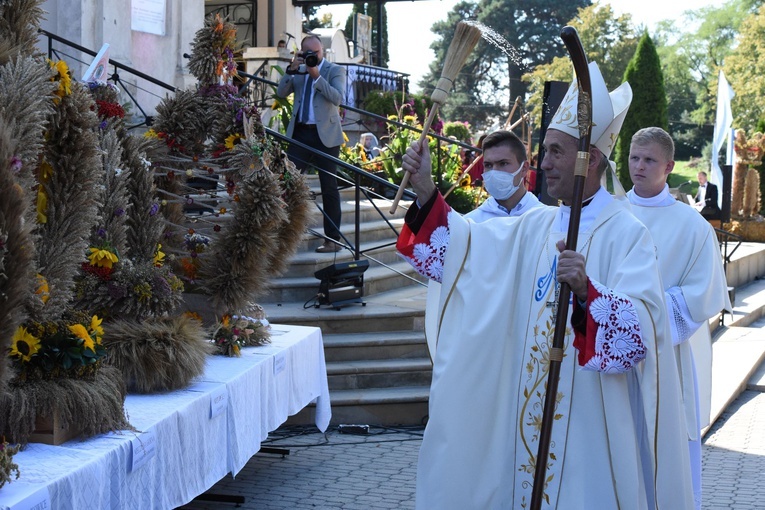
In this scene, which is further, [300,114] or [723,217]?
[723,217]

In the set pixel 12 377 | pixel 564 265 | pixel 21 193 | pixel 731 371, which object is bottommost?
pixel 731 371

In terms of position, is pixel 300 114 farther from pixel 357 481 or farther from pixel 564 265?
pixel 564 265

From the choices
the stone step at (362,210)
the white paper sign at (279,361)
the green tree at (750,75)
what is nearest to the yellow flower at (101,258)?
the white paper sign at (279,361)

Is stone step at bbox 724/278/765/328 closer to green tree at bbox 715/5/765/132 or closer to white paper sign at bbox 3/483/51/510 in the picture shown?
white paper sign at bbox 3/483/51/510

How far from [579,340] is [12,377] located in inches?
75.4

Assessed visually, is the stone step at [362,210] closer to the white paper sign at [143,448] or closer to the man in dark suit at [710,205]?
the white paper sign at [143,448]

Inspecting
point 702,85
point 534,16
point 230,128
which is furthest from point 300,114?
point 702,85

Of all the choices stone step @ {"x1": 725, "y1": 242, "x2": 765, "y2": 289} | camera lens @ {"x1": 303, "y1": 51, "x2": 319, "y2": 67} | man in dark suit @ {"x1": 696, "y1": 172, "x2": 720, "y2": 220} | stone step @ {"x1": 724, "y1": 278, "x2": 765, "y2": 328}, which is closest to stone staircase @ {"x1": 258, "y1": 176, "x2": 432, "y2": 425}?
camera lens @ {"x1": 303, "y1": 51, "x2": 319, "y2": 67}

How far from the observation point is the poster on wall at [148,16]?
11.3 meters

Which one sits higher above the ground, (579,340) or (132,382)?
(579,340)

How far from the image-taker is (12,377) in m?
3.46

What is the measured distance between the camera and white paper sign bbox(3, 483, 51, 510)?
303 centimetres

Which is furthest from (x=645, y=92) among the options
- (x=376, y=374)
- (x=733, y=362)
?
(x=376, y=374)

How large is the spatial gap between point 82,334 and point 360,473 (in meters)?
3.11
